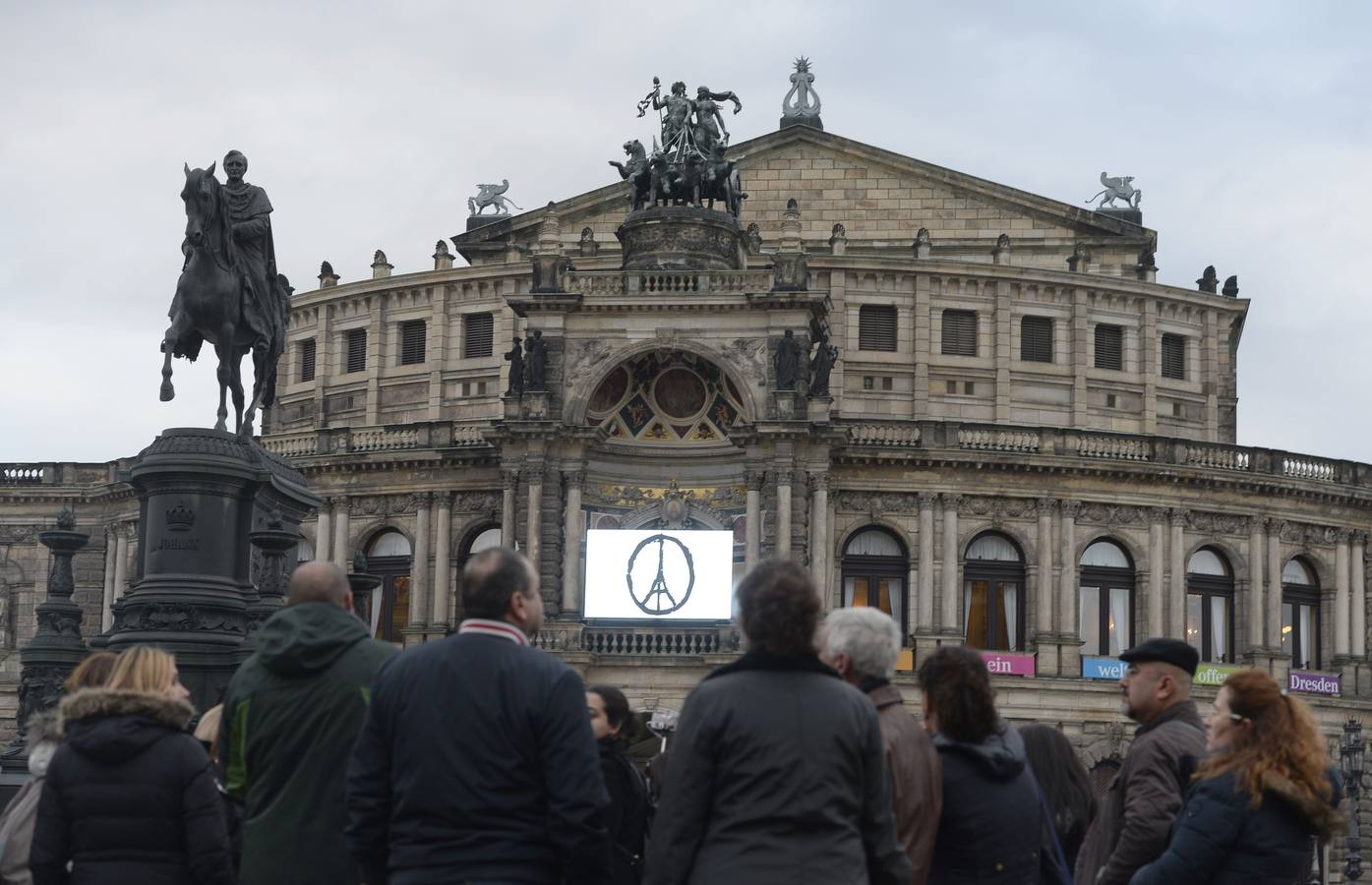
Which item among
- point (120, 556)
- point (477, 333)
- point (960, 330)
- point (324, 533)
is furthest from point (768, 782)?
point (477, 333)

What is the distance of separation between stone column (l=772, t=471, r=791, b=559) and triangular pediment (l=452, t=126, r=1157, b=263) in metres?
17.5

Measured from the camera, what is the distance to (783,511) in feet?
172

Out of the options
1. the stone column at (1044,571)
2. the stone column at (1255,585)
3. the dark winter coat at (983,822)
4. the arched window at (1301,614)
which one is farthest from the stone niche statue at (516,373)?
the dark winter coat at (983,822)

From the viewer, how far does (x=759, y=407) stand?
52.8 meters

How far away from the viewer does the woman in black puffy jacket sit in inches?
400

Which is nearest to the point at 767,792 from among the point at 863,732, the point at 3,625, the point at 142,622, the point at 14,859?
the point at 863,732

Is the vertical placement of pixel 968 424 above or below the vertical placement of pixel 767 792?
above

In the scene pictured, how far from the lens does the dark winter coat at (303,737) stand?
9.98m

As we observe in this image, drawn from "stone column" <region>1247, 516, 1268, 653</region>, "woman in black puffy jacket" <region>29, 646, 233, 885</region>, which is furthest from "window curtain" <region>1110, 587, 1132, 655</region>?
"woman in black puffy jacket" <region>29, 646, 233, 885</region>

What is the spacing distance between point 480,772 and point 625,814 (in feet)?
11.1

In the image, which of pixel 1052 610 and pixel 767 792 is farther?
pixel 1052 610

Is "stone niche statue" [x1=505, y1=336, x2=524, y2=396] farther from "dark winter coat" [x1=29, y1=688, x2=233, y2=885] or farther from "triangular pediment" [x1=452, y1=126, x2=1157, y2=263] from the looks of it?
"dark winter coat" [x1=29, y1=688, x2=233, y2=885]

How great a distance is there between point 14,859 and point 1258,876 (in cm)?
639

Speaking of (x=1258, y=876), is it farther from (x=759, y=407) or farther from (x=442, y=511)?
(x=442, y=511)
